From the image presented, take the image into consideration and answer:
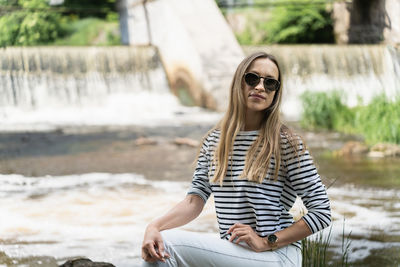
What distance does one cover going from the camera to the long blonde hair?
1.74 meters

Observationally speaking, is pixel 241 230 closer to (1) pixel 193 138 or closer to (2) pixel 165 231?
(2) pixel 165 231

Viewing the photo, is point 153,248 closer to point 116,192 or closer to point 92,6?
point 116,192

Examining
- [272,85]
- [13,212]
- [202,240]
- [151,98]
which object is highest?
[272,85]

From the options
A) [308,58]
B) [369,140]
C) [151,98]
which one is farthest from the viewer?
[308,58]

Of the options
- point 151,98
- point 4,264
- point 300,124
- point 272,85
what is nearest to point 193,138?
point 300,124

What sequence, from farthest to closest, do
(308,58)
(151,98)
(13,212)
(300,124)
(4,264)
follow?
(308,58), (151,98), (300,124), (13,212), (4,264)

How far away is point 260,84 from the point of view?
1830 millimetres

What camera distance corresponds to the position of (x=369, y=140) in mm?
6785

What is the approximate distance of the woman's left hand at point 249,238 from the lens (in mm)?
1707

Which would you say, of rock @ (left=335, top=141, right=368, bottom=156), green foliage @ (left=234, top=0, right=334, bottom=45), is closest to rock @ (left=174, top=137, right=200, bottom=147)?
rock @ (left=335, top=141, right=368, bottom=156)

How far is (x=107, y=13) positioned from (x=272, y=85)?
19.8 metres

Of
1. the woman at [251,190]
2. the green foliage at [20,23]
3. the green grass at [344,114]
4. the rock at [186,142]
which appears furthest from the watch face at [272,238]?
the rock at [186,142]

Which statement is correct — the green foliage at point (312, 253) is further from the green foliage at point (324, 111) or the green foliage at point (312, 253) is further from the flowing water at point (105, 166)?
the green foliage at point (324, 111)

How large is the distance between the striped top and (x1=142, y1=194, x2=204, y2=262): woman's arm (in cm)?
11
